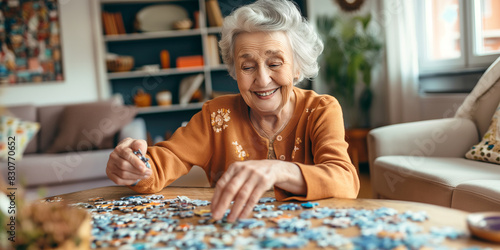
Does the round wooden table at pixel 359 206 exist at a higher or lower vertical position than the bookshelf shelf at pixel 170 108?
lower

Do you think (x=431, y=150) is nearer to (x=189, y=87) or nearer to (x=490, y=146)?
(x=490, y=146)

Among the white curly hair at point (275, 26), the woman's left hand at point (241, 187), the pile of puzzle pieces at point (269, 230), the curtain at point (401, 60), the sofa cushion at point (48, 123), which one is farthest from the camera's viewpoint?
the curtain at point (401, 60)

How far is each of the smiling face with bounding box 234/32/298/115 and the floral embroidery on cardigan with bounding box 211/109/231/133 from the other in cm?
13

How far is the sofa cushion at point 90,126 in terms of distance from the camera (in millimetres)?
4023

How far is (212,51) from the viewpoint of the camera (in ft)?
17.8

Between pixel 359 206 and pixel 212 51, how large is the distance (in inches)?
178

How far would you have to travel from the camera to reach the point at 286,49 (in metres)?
1.58

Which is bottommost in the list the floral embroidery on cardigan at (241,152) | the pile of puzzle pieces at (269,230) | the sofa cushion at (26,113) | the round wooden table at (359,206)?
the round wooden table at (359,206)

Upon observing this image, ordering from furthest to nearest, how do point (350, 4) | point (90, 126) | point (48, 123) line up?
point (350, 4)
point (48, 123)
point (90, 126)

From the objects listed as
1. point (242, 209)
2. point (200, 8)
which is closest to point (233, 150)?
point (242, 209)

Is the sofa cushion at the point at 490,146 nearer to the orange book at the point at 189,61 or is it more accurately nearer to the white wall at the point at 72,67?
the orange book at the point at 189,61

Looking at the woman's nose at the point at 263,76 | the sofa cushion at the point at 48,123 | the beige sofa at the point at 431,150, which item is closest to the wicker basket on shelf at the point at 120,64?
the sofa cushion at the point at 48,123

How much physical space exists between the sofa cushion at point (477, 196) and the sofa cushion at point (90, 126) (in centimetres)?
298

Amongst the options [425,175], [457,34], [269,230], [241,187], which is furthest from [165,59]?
[269,230]
